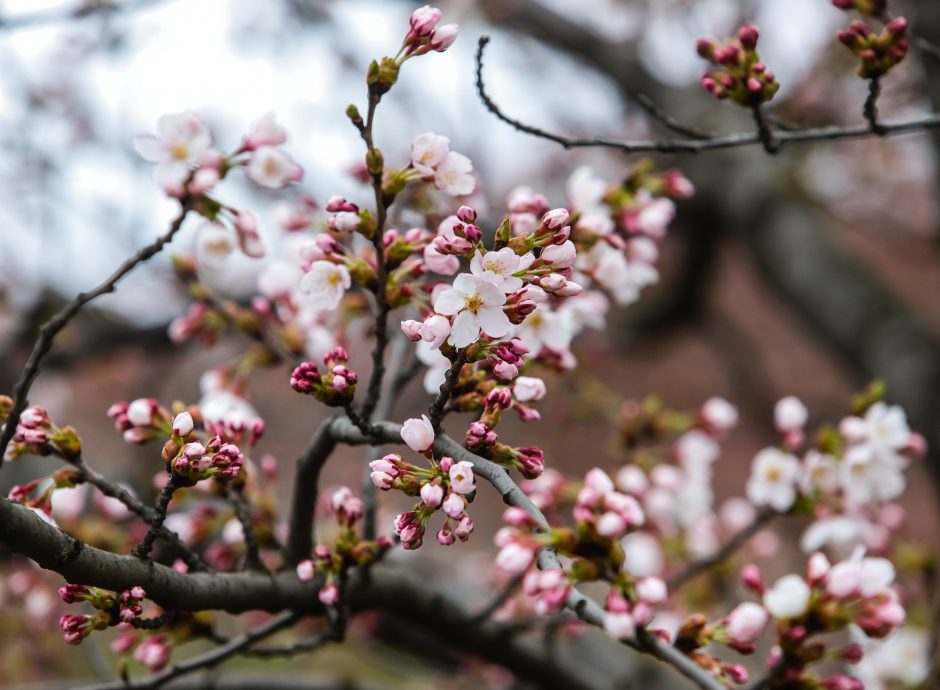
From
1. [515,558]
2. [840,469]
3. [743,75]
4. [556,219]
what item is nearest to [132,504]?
[515,558]

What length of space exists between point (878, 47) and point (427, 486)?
829 millimetres

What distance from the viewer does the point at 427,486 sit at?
775mm

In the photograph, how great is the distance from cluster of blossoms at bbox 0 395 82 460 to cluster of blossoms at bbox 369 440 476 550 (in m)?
0.40

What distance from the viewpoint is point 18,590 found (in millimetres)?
1865

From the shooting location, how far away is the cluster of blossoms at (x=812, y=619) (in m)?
0.84

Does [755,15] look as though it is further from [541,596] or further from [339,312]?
[541,596]

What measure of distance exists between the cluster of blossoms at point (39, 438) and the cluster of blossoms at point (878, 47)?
1.12 meters

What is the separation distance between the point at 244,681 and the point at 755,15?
436cm

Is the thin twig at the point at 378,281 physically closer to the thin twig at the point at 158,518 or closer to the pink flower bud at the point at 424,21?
the pink flower bud at the point at 424,21

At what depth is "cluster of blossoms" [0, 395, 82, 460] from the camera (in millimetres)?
901

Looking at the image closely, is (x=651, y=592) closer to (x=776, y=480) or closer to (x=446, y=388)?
(x=446, y=388)

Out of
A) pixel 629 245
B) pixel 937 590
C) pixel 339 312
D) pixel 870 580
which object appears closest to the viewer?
pixel 870 580

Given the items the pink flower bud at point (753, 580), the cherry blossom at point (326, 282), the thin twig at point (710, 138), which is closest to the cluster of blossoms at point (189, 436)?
the cherry blossom at point (326, 282)

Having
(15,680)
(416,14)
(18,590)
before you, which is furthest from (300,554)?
(15,680)
